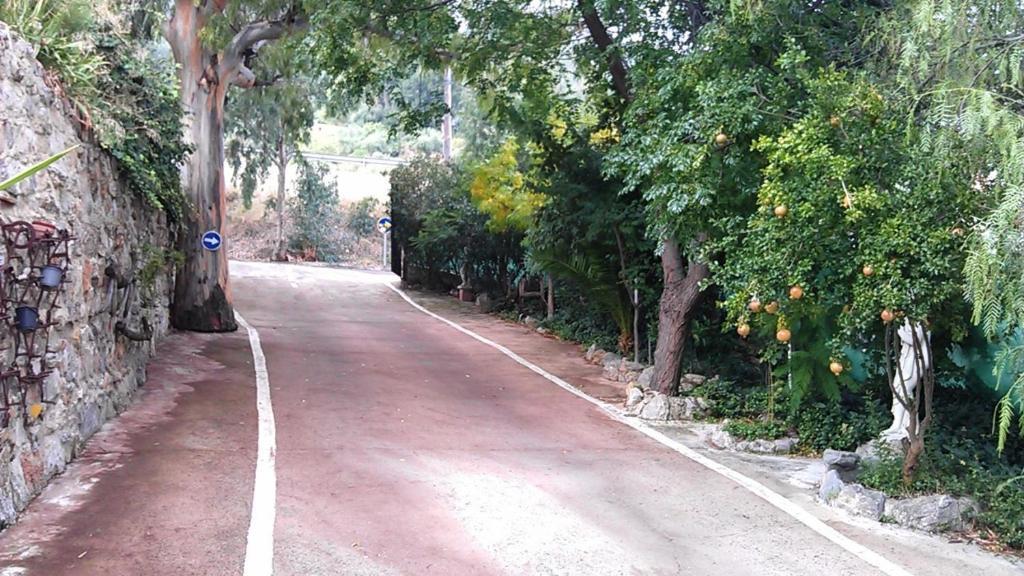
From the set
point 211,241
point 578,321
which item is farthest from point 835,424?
point 211,241

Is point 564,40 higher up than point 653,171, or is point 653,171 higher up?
point 564,40

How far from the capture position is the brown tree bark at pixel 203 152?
15617 millimetres

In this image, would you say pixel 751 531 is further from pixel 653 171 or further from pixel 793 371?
pixel 653 171

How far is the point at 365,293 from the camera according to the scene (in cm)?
2464

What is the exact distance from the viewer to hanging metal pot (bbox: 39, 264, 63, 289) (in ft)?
21.0

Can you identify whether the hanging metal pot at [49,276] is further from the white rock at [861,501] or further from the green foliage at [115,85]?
the white rock at [861,501]

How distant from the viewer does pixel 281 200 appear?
3619 cm

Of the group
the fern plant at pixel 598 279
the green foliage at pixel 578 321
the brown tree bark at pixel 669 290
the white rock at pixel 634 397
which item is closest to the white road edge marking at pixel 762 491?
the white rock at pixel 634 397

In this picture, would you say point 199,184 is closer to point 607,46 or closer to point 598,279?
point 598,279

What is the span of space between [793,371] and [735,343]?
11.6 ft

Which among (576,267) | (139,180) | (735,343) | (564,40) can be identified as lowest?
(735,343)

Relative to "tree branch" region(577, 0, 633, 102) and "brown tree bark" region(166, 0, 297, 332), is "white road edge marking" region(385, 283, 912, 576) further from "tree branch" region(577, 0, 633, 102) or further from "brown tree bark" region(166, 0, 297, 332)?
"brown tree bark" region(166, 0, 297, 332)

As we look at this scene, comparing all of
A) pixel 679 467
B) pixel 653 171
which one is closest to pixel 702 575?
pixel 679 467

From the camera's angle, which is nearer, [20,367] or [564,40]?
[20,367]
